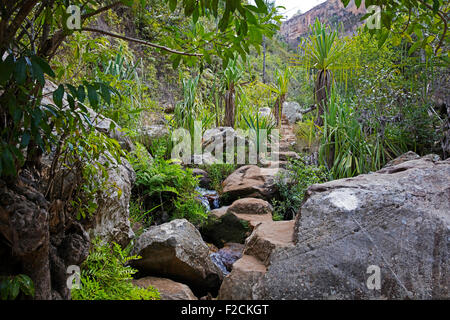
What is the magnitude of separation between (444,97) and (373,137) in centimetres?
107

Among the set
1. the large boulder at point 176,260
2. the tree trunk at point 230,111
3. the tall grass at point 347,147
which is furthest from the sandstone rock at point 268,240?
the tree trunk at point 230,111

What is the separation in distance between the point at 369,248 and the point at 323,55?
4.70 metres

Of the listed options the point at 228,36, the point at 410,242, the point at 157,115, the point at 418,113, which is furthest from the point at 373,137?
the point at 157,115

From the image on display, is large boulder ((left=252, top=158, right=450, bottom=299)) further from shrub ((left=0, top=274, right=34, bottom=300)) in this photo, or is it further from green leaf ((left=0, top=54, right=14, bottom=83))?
green leaf ((left=0, top=54, right=14, bottom=83))

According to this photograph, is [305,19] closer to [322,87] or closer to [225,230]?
[322,87]

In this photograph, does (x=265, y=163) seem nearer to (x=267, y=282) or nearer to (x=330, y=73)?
(x=330, y=73)

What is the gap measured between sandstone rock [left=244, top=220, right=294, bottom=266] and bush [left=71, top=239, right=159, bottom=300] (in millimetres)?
789

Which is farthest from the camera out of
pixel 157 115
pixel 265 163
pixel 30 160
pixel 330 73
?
pixel 157 115

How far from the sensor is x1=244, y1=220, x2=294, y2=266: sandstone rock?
2.11 meters

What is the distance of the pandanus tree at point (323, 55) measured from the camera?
559cm

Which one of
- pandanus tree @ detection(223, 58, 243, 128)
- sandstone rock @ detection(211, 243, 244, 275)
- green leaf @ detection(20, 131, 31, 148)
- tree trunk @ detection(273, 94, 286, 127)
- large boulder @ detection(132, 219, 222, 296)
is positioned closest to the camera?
green leaf @ detection(20, 131, 31, 148)

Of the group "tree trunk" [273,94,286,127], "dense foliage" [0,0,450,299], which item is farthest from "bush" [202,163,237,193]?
"tree trunk" [273,94,286,127]

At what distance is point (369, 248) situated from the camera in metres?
1.85

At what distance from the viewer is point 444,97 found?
4195 millimetres
